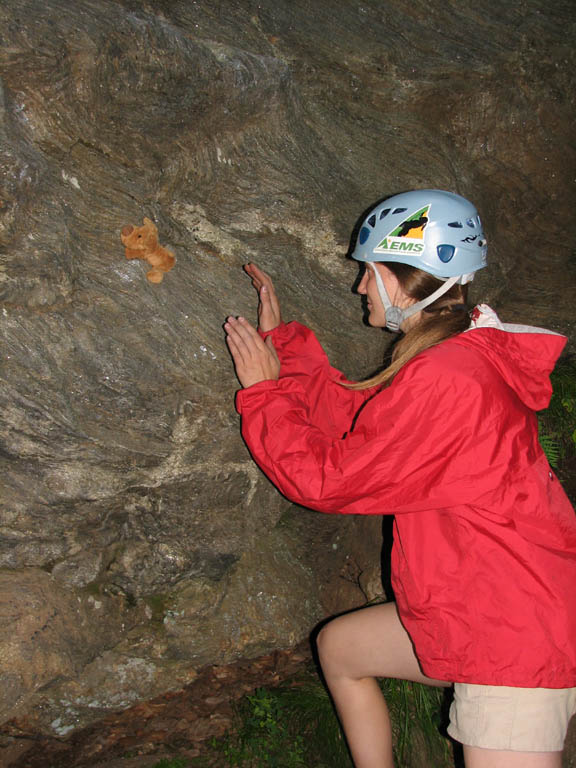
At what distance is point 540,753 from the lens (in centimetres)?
250

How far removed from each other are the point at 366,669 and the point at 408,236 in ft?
7.12

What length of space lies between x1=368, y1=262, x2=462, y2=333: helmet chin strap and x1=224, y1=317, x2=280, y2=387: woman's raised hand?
25.2 inches

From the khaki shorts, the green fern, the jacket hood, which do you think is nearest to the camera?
the khaki shorts

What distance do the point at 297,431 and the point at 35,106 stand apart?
1.94 m

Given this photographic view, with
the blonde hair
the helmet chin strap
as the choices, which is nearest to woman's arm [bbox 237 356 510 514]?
the blonde hair

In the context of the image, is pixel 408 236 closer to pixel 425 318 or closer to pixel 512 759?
pixel 425 318

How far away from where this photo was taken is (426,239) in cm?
304

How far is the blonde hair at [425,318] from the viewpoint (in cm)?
290

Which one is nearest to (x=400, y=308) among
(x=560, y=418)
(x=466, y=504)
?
(x=466, y=504)

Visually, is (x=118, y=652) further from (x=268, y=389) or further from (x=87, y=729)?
(x=268, y=389)

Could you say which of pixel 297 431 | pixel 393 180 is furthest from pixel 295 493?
pixel 393 180

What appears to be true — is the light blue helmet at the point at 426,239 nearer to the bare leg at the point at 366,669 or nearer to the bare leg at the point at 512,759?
the bare leg at the point at 366,669

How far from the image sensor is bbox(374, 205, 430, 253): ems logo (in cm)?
305

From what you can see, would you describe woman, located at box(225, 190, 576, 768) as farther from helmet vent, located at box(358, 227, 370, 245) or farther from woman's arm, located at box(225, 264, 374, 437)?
woman's arm, located at box(225, 264, 374, 437)
